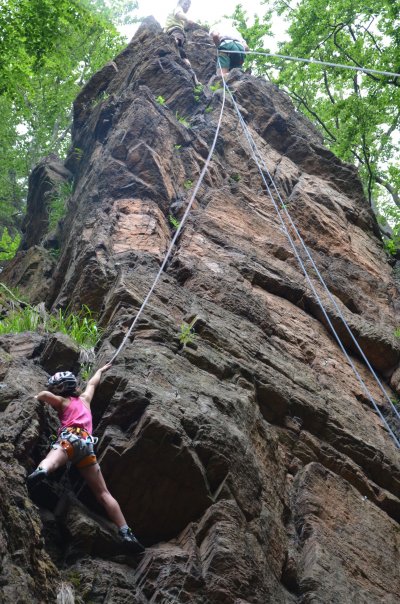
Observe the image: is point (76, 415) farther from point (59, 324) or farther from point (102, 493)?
point (59, 324)

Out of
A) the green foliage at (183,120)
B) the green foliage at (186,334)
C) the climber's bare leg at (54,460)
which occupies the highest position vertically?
the green foliage at (183,120)

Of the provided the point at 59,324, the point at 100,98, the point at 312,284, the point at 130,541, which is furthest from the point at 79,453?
the point at 100,98

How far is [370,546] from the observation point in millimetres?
6500

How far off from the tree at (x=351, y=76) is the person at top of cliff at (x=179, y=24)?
3.00 meters

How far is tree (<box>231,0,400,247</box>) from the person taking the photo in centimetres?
1617

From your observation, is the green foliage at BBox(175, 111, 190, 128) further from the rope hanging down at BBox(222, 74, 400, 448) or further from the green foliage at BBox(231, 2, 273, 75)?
the green foliage at BBox(231, 2, 273, 75)

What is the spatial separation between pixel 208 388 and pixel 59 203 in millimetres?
7290

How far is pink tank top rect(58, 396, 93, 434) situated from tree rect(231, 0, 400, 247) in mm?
10105

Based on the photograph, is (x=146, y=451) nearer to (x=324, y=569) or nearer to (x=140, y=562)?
(x=140, y=562)

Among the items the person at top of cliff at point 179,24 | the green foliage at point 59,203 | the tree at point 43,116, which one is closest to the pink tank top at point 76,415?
the green foliage at point 59,203

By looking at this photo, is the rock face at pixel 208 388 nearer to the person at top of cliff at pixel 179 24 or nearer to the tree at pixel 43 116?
the person at top of cliff at pixel 179 24

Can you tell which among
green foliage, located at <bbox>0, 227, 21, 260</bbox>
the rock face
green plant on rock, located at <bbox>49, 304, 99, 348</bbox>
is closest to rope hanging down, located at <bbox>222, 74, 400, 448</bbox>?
the rock face

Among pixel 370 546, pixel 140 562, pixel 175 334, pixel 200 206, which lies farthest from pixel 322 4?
pixel 140 562

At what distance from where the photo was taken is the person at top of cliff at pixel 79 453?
5.20 m
